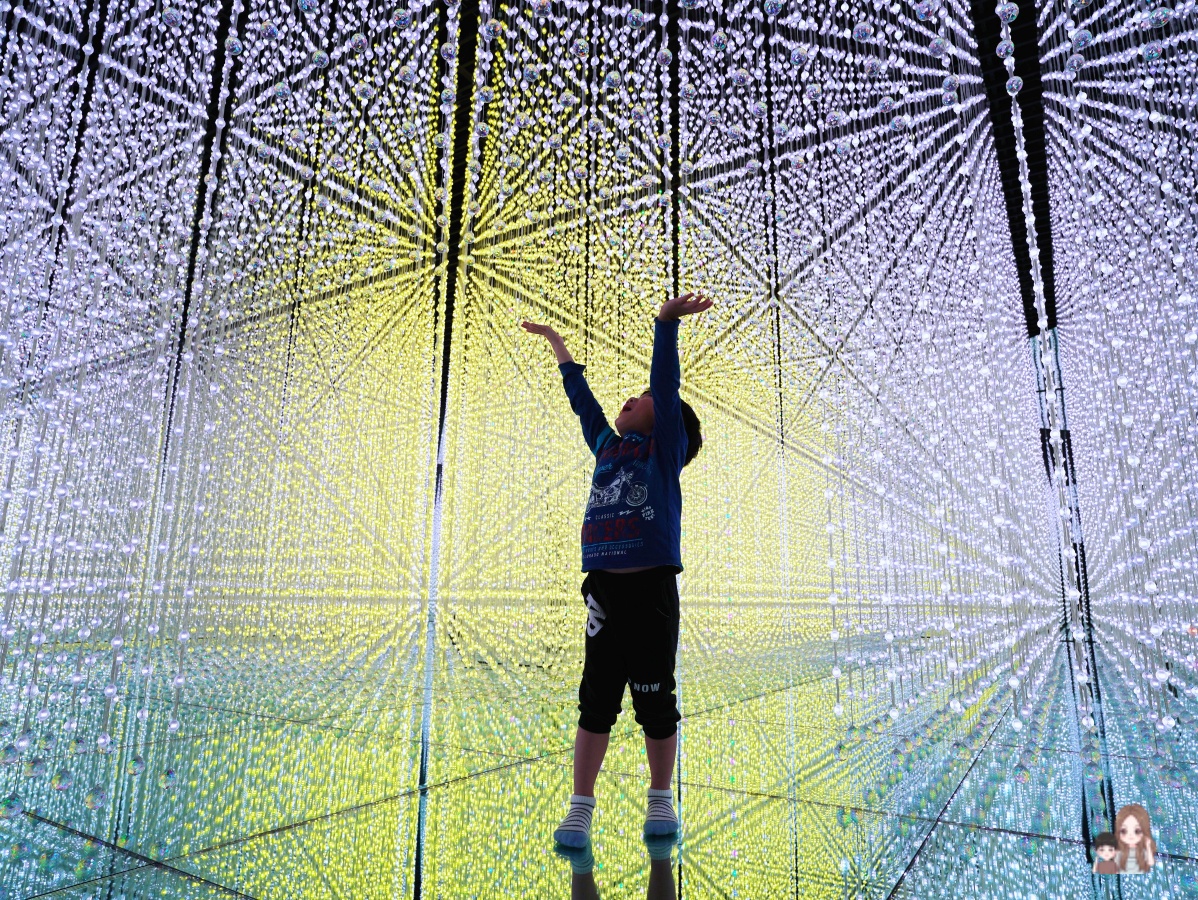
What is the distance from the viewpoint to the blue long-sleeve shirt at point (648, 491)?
1682 millimetres

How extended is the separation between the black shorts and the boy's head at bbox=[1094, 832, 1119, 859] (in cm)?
85

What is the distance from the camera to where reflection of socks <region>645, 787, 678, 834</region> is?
161cm

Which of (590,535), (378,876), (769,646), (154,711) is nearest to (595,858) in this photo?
(378,876)

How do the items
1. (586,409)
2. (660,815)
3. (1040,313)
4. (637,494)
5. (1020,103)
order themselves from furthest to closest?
1. (1020,103)
2. (1040,313)
3. (586,409)
4. (637,494)
5. (660,815)

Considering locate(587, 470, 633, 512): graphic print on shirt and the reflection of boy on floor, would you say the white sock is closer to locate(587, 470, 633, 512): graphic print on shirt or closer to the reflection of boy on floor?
locate(587, 470, 633, 512): graphic print on shirt

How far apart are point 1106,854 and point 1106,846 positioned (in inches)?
1.5

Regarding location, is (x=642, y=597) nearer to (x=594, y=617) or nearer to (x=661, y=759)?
(x=594, y=617)

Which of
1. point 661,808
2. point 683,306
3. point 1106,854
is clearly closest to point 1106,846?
point 1106,854

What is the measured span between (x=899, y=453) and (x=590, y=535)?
9.48 ft

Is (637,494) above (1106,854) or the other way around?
above

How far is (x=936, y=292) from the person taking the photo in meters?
4.43

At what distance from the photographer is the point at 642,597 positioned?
1674 mm

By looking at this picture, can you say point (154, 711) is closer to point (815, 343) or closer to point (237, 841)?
point (237, 841)

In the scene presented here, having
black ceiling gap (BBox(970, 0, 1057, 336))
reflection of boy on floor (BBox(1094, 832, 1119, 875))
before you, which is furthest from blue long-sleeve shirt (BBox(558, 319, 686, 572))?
black ceiling gap (BBox(970, 0, 1057, 336))
